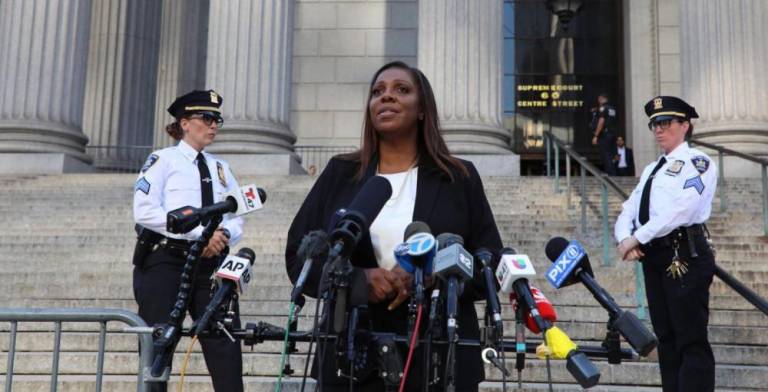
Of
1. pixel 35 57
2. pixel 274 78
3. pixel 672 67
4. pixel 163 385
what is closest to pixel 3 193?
pixel 35 57

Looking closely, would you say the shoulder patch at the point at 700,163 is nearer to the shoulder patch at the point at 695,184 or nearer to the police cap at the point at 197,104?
the shoulder patch at the point at 695,184

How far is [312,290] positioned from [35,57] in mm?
14314

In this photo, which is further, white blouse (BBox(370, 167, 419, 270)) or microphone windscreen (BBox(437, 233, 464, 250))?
white blouse (BBox(370, 167, 419, 270))

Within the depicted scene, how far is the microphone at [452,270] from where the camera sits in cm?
200

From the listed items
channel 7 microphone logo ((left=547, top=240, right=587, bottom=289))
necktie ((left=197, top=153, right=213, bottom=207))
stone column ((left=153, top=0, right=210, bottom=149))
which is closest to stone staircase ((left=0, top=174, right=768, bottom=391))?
necktie ((left=197, top=153, right=213, bottom=207))

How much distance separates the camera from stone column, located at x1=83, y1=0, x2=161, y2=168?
18688 millimetres

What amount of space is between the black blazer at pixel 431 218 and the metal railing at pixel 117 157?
16048 millimetres

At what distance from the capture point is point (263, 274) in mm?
8211

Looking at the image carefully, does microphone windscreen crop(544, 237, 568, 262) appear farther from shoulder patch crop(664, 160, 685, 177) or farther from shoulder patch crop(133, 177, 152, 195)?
shoulder patch crop(133, 177, 152, 195)

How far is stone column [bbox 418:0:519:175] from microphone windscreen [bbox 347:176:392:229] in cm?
1171

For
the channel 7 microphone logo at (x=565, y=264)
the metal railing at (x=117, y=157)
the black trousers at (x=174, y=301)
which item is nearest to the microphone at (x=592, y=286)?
the channel 7 microphone logo at (x=565, y=264)

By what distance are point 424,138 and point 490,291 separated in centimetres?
86

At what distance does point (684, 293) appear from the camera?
421 cm

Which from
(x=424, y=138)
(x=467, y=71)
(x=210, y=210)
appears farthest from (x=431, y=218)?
(x=467, y=71)
